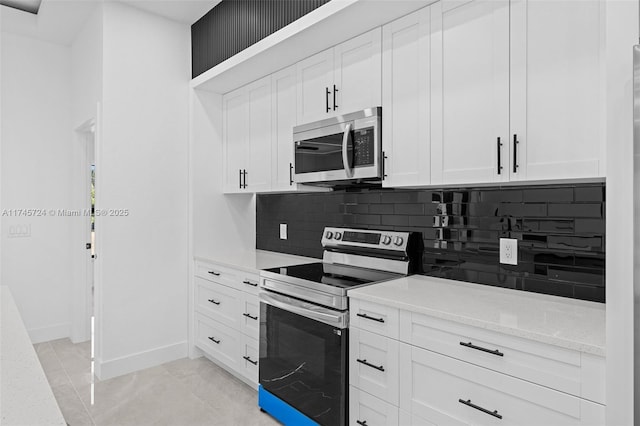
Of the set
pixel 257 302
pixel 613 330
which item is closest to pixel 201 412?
pixel 257 302

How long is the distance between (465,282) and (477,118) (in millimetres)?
897

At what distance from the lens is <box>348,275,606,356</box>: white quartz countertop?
1400mm

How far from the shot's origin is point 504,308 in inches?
68.2

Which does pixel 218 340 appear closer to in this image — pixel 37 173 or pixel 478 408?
pixel 478 408

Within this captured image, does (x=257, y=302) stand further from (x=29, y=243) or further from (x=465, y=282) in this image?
(x=29, y=243)

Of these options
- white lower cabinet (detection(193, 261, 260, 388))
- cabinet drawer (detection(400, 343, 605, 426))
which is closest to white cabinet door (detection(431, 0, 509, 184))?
cabinet drawer (detection(400, 343, 605, 426))

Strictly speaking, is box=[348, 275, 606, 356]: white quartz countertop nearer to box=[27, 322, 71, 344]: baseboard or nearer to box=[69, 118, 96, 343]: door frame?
box=[69, 118, 96, 343]: door frame

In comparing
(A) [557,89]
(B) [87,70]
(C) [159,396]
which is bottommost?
(C) [159,396]

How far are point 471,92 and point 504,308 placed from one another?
3.20 ft

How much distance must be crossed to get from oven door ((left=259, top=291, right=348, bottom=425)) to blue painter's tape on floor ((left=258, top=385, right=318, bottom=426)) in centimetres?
3

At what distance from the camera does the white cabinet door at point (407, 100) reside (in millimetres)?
2111

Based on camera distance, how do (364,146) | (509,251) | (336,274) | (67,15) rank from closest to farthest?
(509,251), (364,146), (336,274), (67,15)

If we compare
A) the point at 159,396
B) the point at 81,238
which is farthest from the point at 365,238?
the point at 81,238

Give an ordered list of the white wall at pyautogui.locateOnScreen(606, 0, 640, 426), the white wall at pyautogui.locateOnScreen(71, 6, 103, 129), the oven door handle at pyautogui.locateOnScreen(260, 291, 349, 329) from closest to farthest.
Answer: the white wall at pyautogui.locateOnScreen(606, 0, 640, 426), the oven door handle at pyautogui.locateOnScreen(260, 291, 349, 329), the white wall at pyautogui.locateOnScreen(71, 6, 103, 129)
